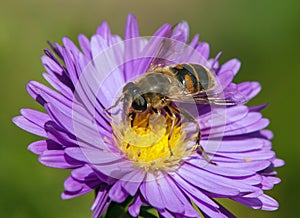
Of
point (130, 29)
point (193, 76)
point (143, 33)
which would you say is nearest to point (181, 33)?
point (130, 29)

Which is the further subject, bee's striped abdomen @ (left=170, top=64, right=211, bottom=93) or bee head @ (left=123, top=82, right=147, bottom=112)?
bee's striped abdomen @ (left=170, top=64, right=211, bottom=93)

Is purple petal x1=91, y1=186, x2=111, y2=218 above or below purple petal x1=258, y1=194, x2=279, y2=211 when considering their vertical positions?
below

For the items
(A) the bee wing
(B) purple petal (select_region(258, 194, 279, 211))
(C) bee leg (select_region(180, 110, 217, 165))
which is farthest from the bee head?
(B) purple petal (select_region(258, 194, 279, 211))

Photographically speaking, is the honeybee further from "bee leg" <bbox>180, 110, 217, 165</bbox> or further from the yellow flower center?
the yellow flower center

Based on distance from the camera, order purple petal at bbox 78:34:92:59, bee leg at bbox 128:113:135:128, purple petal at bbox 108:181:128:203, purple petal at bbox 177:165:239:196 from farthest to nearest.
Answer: purple petal at bbox 78:34:92:59 < bee leg at bbox 128:113:135:128 < purple petal at bbox 177:165:239:196 < purple petal at bbox 108:181:128:203

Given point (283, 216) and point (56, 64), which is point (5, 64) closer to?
point (56, 64)

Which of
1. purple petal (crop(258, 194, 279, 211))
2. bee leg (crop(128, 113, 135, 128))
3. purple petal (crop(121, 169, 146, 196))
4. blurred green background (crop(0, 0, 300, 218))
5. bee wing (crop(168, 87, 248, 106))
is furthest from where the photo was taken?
blurred green background (crop(0, 0, 300, 218))

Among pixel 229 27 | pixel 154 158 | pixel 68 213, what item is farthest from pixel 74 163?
pixel 229 27

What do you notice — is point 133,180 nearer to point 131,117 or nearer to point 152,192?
point 152,192

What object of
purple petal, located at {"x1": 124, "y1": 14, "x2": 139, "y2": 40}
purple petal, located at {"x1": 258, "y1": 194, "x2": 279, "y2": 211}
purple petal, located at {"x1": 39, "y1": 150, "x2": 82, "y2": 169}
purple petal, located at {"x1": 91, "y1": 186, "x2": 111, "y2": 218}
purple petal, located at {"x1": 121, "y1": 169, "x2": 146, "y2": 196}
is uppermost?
purple petal, located at {"x1": 124, "y1": 14, "x2": 139, "y2": 40}
